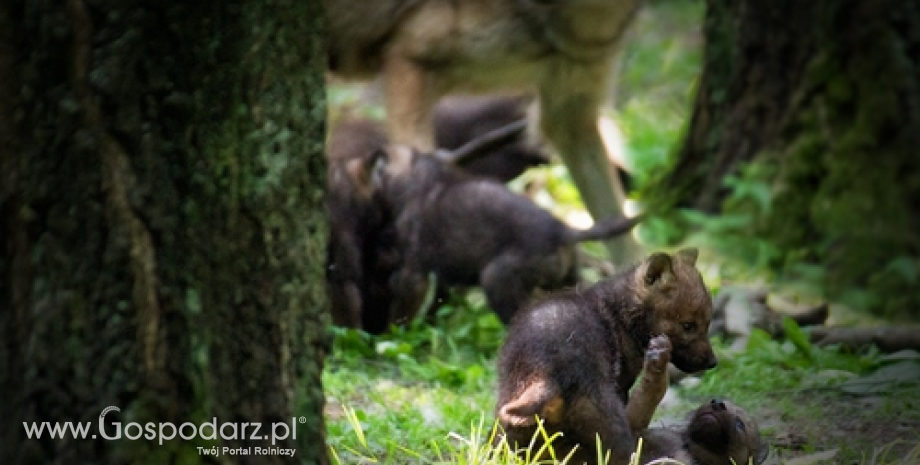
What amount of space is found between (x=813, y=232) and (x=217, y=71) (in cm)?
521

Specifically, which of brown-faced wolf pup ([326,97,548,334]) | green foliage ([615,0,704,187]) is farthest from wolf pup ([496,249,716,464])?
green foliage ([615,0,704,187])

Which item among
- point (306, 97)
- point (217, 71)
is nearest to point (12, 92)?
point (217, 71)

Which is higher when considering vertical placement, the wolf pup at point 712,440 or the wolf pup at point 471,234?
the wolf pup at point 712,440

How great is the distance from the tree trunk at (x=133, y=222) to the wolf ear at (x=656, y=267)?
129cm

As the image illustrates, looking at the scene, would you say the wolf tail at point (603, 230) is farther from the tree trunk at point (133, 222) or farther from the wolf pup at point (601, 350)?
the tree trunk at point (133, 222)

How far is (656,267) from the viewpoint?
3637 millimetres

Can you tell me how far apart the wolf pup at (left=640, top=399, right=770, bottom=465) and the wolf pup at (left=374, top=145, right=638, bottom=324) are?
188 cm

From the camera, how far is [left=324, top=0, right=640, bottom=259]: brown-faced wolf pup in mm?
6941

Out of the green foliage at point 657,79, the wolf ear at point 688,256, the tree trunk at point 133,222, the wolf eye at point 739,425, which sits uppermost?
the tree trunk at point 133,222

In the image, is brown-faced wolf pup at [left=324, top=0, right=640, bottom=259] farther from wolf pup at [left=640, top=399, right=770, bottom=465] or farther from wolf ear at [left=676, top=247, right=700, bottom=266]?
wolf pup at [left=640, top=399, right=770, bottom=465]

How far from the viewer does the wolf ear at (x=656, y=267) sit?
361cm

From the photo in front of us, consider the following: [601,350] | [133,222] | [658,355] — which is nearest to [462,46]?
[601,350]

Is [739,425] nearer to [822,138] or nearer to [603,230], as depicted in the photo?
[603,230]

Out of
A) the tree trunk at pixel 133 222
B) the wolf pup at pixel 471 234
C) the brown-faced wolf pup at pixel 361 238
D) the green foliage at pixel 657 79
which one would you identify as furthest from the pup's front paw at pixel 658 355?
the green foliage at pixel 657 79
